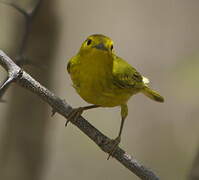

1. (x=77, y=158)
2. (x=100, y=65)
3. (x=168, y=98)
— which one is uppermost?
(x=168, y=98)

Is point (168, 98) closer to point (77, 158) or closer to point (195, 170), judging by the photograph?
point (77, 158)

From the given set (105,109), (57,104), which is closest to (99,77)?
(57,104)

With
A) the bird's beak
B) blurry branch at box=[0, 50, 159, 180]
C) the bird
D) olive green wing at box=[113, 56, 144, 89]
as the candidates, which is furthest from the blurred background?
blurry branch at box=[0, 50, 159, 180]

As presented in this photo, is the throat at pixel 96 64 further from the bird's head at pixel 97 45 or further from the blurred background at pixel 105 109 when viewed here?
the blurred background at pixel 105 109

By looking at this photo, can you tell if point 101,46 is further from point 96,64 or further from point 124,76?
point 124,76

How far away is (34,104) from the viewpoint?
17.6ft

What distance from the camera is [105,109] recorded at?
9.34m

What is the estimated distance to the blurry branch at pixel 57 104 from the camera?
3.23m

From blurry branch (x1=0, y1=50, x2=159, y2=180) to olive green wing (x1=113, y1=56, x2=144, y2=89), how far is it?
3.64 feet

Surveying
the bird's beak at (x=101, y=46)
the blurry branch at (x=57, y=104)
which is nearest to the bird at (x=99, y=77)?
the bird's beak at (x=101, y=46)

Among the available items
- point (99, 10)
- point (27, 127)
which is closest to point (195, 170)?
point (27, 127)

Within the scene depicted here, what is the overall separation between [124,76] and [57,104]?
150 cm

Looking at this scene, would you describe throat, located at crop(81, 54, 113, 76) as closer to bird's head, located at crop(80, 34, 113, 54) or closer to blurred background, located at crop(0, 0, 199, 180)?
bird's head, located at crop(80, 34, 113, 54)

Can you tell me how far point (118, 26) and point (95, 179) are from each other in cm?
331
